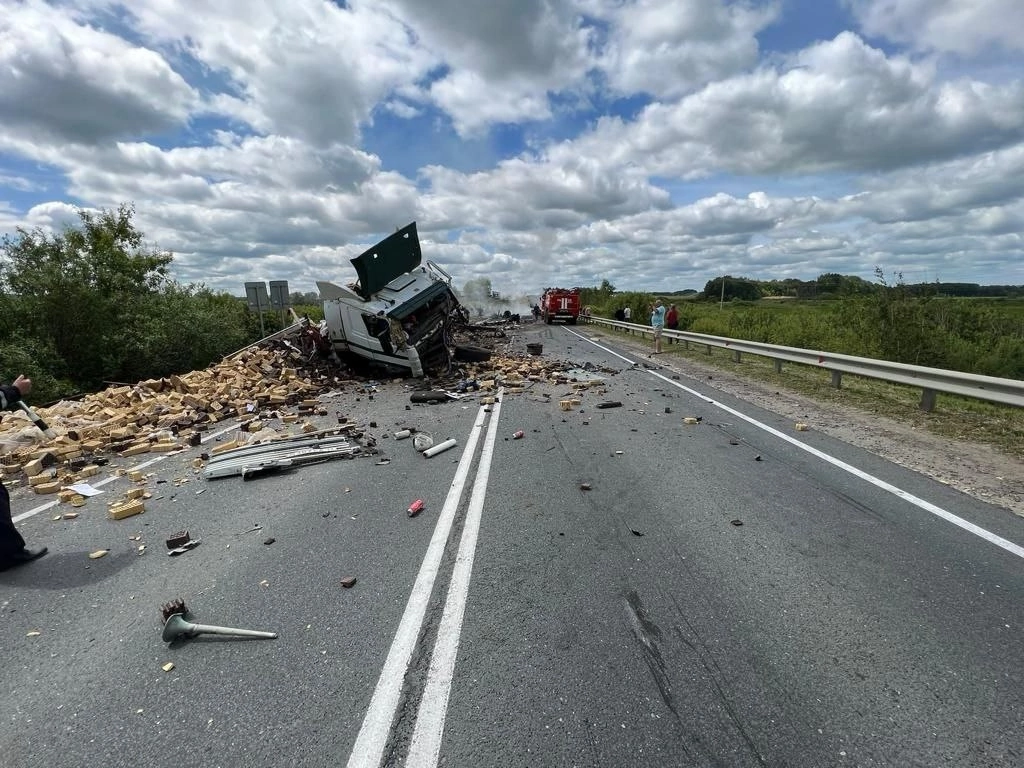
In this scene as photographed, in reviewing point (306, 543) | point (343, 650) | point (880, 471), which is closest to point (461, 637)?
point (343, 650)

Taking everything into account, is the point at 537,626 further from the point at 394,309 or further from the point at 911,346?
the point at 911,346

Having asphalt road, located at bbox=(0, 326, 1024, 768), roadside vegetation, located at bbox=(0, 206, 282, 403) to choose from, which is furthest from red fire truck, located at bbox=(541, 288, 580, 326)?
asphalt road, located at bbox=(0, 326, 1024, 768)

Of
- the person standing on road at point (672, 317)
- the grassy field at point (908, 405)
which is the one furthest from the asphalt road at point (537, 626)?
the person standing on road at point (672, 317)

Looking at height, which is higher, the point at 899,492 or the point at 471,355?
the point at 471,355

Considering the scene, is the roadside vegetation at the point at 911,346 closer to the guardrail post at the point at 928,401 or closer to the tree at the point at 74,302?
the guardrail post at the point at 928,401

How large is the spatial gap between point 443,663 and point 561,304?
36244 millimetres

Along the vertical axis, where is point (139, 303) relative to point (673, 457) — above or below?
above

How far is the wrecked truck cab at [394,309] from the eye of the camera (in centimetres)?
1210

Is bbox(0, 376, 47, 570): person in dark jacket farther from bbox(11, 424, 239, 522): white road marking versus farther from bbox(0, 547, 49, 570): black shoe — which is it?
bbox(11, 424, 239, 522): white road marking

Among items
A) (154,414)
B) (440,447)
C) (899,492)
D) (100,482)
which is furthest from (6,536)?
(899,492)

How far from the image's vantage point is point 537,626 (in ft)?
9.37

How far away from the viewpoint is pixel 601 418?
8273mm

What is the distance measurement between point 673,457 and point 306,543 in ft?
13.5

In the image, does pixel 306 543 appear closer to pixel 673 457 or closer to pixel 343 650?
pixel 343 650
